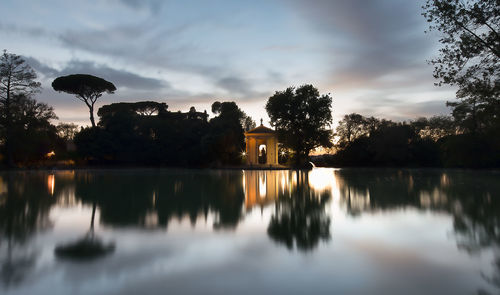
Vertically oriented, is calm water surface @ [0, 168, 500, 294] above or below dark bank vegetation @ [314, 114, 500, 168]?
below

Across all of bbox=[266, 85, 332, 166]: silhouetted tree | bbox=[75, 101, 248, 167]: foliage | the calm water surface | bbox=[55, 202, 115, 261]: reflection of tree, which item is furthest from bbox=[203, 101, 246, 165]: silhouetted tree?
bbox=[55, 202, 115, 261]: reflection of tree

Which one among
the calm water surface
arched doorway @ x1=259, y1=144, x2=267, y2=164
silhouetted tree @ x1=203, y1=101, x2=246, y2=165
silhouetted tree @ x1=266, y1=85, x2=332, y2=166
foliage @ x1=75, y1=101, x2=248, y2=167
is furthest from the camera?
arched doorway @ x1=259, y1=144, x2=267, y2=164

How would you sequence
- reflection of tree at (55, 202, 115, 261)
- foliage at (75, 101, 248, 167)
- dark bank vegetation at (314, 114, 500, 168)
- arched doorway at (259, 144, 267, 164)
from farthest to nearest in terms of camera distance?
arched doorway at (259, 144, 267, 164)
foliage at (75, 101, 248, 167)
dark bank vegetation at (314, 114, 500, 168)
reflection of tree at (55, 202, 115, 261)

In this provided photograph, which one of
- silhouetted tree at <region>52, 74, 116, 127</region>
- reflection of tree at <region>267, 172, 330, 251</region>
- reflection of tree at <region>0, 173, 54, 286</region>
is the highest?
silhouetted tree at <region>52, 74, 116, 127</region>

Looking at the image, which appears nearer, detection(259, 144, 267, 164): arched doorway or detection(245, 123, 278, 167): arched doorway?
detection(245, 123, 278, 167): arched doorway

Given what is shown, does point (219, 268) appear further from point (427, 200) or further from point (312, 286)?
point (427, 200)

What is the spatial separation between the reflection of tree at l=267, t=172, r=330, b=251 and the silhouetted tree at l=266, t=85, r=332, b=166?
95.3ft

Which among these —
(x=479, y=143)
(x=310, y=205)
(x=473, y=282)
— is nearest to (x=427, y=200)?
(x=310, y=205)

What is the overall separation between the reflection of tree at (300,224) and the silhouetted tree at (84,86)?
125ft

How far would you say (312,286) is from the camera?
3051 millimetres

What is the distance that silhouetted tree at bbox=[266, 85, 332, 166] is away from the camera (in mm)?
37531

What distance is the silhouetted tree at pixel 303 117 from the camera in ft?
123

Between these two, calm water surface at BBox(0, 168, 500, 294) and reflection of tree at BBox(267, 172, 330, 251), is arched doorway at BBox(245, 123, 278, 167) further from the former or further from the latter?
calm water surface at BBox(0, 168, 500, 294)

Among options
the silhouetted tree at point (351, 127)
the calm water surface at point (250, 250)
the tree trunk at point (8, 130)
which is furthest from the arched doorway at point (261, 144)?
the calm water surface at point (250, 250)
